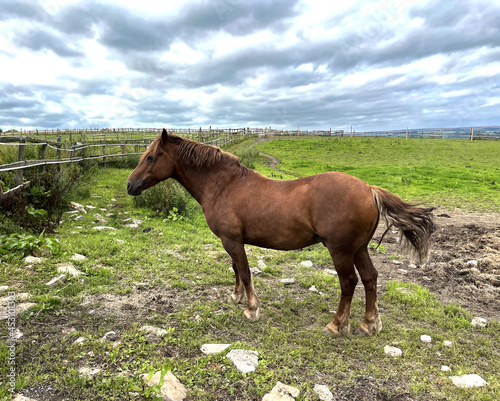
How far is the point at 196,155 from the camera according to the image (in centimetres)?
457

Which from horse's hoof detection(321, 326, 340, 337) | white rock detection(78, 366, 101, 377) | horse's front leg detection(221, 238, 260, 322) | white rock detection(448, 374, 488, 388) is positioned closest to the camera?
white rock detection(78, 366, 101, 377)

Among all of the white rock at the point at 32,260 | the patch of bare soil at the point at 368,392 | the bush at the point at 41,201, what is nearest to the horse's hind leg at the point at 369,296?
the patch of bare soil at the point at 368,392

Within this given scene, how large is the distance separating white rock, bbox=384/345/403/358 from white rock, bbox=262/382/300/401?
4.72 feet

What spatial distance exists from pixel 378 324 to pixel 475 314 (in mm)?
1706

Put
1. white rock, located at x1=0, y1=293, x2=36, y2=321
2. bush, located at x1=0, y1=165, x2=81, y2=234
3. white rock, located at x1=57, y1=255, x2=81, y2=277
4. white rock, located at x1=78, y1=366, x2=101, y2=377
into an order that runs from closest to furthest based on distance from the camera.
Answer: white rock, located at x1=78, y1=366, x2=101, y2=377
white rock, located at x1=0, y1=293, x2=36, y2=321
white rock, located at x1=57, y1=255, x2=81, y2=277
bush, located at x1=0, y1=165, x2=81, y2=234

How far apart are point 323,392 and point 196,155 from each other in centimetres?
351

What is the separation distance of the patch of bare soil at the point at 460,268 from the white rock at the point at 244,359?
3391 mm

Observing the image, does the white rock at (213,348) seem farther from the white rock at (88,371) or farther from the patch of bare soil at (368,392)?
the patch of bare soil at (368,392)

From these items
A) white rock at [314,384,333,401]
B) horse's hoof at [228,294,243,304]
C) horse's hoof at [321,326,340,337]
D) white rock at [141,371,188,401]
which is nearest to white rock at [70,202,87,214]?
horse's hoof at [228,294,243,304]

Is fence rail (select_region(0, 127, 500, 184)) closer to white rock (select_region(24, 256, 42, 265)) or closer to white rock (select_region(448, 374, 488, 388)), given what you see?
white rock (select_region(24, 256, 42, 265))

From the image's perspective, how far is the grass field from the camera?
2816mm

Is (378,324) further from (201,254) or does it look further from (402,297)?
(201,254)

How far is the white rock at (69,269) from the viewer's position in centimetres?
472

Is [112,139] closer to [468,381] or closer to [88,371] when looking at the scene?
[88,371]
